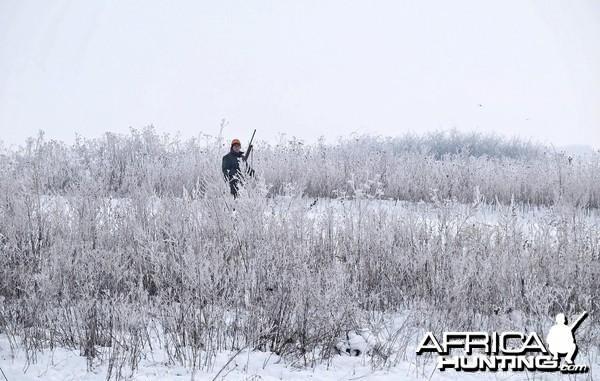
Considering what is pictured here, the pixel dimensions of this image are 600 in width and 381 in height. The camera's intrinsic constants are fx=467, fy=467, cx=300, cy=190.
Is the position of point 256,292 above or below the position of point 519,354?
above

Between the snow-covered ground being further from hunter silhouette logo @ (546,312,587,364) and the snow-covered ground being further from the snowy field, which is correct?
hunter silhouette logo @ (546,312,587,364)

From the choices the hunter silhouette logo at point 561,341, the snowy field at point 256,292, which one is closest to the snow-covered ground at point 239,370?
the snowy field at point 256,292

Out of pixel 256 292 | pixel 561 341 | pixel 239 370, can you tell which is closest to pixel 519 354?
pixel 561 341

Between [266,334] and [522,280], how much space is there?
2.21 m

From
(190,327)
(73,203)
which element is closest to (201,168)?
(73,203)

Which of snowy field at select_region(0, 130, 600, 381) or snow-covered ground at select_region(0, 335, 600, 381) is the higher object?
snowy field at select_region(0, 130, 600, 381)

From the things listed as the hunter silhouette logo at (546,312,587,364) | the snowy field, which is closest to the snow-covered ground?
the snowy field

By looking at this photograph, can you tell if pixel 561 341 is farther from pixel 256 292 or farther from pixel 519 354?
pixel 256 292

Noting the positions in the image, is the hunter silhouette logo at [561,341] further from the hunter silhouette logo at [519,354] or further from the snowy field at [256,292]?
the snowy field at [256,292]

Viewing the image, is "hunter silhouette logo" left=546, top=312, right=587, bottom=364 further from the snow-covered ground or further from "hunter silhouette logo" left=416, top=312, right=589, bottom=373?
the snow-covered ground

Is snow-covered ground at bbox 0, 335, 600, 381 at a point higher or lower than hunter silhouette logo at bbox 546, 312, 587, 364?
lower

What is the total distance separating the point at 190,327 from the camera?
3129mm

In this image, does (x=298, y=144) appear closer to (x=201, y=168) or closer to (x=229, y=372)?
(x=201, y=168)

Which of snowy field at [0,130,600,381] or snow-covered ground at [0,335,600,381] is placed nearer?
snow-covered ground at [0,335,600,381]
